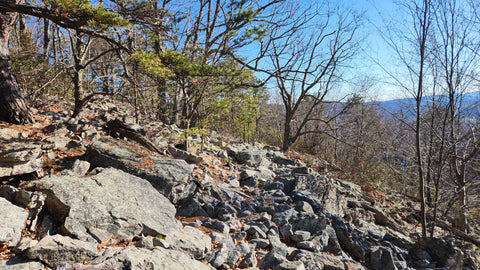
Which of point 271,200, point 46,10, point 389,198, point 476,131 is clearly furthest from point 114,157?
point 389,198

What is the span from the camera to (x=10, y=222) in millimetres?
1937

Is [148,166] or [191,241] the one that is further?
[148,166]

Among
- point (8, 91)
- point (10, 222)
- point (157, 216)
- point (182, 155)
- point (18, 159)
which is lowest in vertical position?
point (157, 216)

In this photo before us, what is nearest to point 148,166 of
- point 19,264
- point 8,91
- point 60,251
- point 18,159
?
point 18,159

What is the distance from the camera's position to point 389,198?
8648 millimetres

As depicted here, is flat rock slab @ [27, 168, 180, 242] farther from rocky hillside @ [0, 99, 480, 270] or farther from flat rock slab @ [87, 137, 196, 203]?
flat rock slab @ [87, 137, 196, 203]

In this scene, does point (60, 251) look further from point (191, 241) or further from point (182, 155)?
point (182, 155)

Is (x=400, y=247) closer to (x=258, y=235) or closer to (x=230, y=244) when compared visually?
(x=258, y=235)

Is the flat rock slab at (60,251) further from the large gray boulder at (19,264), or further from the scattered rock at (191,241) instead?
the scattered rock at (191,241)

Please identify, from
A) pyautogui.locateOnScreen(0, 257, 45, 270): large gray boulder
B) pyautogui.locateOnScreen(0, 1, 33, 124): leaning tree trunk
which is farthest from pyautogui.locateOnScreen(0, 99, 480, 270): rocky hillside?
pyautogui.locateOnScreen(0, 1, 33, 124): leaning tree trunk

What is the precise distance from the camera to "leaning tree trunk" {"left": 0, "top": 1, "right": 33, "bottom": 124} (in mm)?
3986

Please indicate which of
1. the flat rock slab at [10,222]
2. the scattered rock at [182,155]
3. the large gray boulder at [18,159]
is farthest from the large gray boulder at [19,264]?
the scattered rock at [182,155]

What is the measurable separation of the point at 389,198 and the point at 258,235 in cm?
751

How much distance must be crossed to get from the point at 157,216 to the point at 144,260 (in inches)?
38.5
